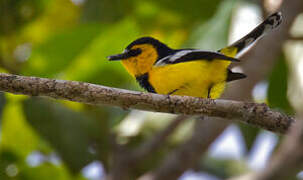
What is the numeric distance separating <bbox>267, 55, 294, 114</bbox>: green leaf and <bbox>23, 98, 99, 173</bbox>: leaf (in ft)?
5.24

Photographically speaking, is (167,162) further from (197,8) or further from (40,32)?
(40,32)

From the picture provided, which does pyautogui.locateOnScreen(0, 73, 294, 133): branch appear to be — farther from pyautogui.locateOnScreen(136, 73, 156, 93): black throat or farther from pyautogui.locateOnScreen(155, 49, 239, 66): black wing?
pyautogui.locateOnScreen(136, 73, 156, 93): black throat

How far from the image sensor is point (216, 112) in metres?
2.26

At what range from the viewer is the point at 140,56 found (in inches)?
134

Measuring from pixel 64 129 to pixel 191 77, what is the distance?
1162 millimetres

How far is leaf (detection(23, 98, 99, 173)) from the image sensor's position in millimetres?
3356

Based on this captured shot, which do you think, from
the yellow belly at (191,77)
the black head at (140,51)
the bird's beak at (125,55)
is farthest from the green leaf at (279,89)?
the bird's beak at (125,55)

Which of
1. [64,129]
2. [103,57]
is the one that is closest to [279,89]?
[103,57]

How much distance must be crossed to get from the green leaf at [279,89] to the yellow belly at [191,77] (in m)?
0.88

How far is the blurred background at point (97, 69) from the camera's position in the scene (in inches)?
142

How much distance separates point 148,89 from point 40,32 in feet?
8.07

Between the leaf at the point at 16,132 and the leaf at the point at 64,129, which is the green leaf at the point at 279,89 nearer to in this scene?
the leaf at the point at 64,129

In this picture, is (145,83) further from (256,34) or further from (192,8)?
(192,8)

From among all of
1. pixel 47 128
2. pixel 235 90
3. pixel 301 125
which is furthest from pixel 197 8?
pixel 301 125
